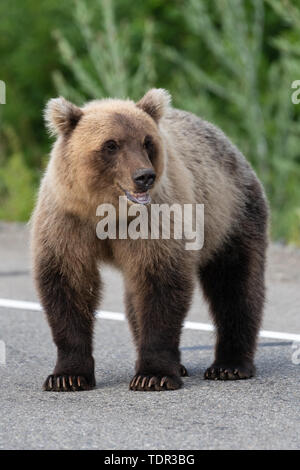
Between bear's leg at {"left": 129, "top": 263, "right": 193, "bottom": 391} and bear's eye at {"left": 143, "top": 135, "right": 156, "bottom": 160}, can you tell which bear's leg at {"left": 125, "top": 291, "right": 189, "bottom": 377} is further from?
bear's eye at {"left": 143, "top": 135, "right": 156, "bottom": 160}

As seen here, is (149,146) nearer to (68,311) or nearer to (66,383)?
(68,311)

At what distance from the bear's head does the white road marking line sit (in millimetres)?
2127

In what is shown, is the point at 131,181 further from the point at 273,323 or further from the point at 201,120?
the point at 273,323

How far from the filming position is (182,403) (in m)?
5.15

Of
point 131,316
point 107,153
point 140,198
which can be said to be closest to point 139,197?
point 140,198

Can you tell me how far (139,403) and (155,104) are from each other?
1644 millimetres

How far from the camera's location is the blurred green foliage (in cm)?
1427

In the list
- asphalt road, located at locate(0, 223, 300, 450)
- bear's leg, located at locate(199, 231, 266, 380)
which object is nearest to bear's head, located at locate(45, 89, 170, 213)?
bear's leg, located at locate(199, 231, 266, 380)

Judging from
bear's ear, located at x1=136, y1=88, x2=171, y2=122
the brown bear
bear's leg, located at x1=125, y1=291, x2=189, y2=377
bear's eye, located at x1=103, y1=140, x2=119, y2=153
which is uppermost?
bear's ear, located at x1=136, y1=88, x2=171, y2=122

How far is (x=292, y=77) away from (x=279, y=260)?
4932mm

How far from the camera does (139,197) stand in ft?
17.3

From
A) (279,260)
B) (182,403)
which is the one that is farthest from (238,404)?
(279,260)

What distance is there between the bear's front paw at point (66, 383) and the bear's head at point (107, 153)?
3.19 ft

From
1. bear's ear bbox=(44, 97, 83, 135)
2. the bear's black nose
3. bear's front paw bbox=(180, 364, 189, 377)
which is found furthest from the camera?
bear's front paw bbox=(180, 364, 189, 377)
